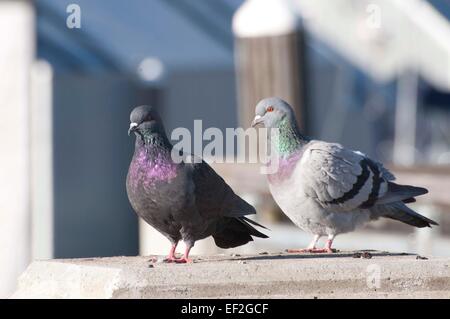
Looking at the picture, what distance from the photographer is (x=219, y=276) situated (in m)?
5.88

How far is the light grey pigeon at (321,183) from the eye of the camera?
22.2 ft

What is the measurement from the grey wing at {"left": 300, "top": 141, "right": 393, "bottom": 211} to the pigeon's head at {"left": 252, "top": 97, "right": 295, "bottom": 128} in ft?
0.91

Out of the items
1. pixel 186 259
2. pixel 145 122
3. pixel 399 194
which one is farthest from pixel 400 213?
pixel 145 122

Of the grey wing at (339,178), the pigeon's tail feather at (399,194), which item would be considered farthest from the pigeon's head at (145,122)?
the pigeon's tail feather at (399,194)

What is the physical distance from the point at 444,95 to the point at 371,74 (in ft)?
4.99

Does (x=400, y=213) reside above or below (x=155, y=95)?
below

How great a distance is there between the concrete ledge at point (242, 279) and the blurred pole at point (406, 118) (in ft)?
44.1

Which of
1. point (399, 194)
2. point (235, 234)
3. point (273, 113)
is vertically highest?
point (273, 113)

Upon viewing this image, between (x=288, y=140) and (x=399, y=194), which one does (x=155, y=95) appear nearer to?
(x=399, y=194)

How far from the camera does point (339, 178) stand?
22.9 feet

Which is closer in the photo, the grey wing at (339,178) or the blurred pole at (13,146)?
the grey wing at (339,178)

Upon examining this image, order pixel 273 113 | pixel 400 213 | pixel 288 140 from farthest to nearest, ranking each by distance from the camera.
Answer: pixel 400 213 < pixel 288 140 < pixel 273 113

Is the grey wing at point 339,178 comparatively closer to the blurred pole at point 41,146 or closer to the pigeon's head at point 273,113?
the pigeon's head at point 273,113

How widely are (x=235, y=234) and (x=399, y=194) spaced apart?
1.11m
